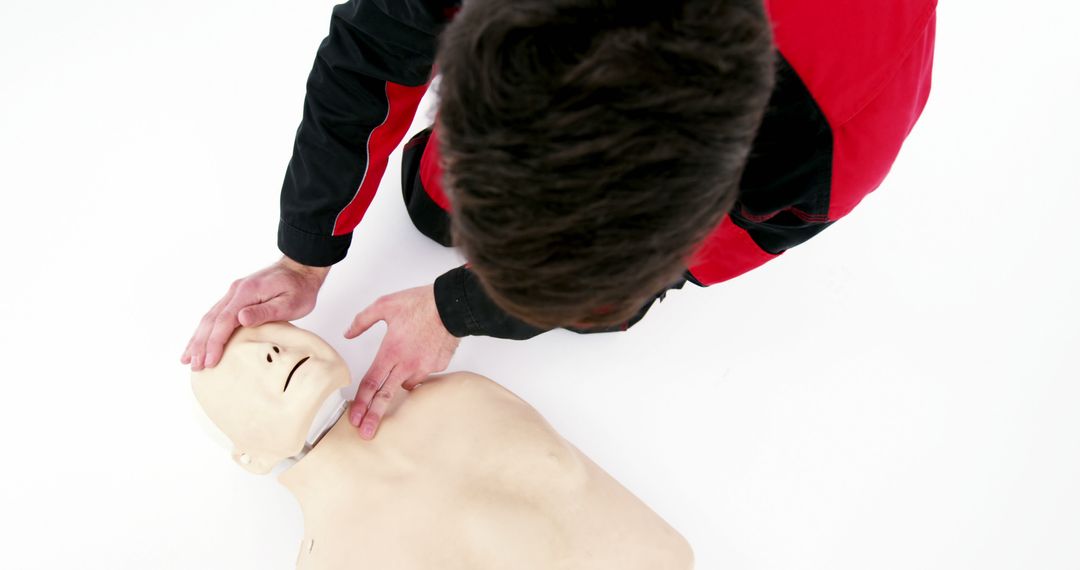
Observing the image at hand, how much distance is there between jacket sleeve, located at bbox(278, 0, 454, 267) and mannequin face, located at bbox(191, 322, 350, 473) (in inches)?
6.0

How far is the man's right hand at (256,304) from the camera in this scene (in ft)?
3.19

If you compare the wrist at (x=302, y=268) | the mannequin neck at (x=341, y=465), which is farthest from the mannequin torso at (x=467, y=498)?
the wrist at (x=302, y=268)

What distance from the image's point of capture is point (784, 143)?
0.73 m

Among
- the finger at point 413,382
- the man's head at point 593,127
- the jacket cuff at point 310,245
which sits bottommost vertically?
the finger at point 413,382

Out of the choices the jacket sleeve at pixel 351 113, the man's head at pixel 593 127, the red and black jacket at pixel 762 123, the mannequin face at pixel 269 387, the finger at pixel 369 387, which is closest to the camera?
the man's head at pixel 593 127

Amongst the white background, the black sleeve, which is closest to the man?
the black sleeve

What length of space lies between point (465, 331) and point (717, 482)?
538mm

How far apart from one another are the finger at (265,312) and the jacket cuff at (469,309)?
0.24m

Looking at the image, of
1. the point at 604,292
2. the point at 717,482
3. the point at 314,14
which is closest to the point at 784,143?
the point at 604,292

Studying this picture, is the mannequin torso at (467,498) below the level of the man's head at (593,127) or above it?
below

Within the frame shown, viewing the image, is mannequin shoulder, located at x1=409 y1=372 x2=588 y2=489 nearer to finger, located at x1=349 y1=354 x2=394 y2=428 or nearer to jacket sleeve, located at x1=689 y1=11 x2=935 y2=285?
finger, located at x1=349 y1=354 x2=394 y2=428

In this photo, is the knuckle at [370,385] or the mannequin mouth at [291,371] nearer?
the mannequin mouth at [291,371]

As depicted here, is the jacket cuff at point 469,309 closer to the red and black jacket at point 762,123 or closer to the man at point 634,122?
the red and black jacket at point 762,123

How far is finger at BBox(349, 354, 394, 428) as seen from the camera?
103 cm
